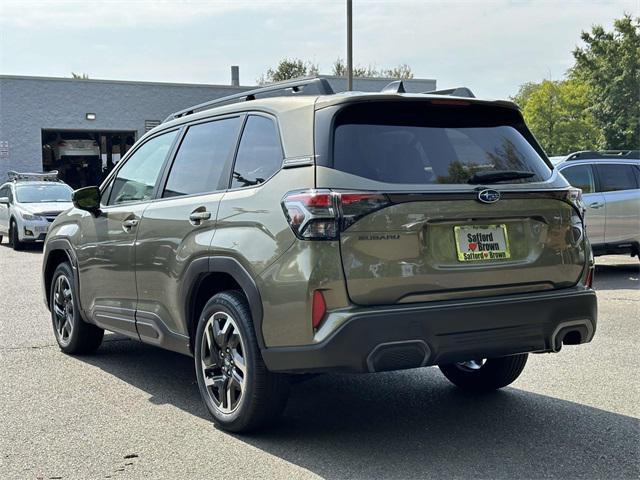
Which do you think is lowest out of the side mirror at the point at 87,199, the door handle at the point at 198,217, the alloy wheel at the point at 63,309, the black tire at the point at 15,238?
the black tire at the point at 15,238

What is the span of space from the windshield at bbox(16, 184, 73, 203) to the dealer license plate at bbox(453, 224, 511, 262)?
54.1ft

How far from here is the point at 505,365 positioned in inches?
206

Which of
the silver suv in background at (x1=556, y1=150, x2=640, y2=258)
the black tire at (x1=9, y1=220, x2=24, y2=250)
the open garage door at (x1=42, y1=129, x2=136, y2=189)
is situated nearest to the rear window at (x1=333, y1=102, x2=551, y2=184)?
the silver suv in background at (x1=556, y1=150, x2=640, y2=258)

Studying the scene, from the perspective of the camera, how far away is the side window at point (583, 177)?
12125 mm

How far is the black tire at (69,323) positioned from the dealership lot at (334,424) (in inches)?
6.4

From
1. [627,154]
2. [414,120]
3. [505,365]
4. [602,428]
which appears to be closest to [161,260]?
[414,120]

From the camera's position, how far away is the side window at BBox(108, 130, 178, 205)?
567cm

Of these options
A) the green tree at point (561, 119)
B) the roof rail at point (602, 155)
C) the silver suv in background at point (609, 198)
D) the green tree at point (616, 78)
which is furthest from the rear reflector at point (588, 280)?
the green tree at point (561, 119)

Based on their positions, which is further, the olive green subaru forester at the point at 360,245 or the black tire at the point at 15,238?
the black tire at the point at 15,238

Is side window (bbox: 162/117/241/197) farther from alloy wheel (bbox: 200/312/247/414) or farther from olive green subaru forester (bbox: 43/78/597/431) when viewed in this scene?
alloy wheel (bbox: 200/312/247/414)

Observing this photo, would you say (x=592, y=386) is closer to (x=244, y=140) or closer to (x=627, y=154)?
(x=244, y=140)

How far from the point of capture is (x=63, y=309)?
6895mm

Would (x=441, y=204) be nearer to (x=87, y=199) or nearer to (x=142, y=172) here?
(x=142, y=172)

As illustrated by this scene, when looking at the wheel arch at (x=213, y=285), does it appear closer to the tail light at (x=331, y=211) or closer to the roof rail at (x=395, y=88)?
the tail light at (x=331, y=211)
